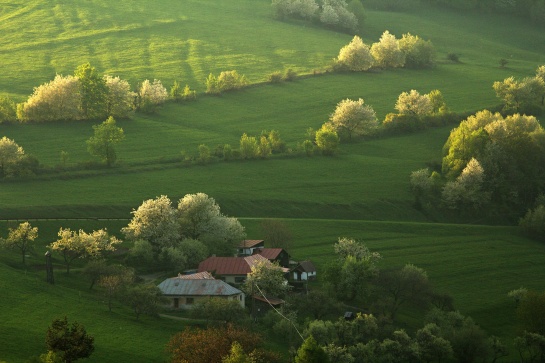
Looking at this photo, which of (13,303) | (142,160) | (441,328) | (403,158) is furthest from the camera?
(403,158)

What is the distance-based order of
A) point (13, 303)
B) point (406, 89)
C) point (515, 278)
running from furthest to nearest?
point (406, 89), point (515, 278), point (13, 303)

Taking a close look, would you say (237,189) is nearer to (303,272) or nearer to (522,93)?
(303,272)

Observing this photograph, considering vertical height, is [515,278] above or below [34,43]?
below

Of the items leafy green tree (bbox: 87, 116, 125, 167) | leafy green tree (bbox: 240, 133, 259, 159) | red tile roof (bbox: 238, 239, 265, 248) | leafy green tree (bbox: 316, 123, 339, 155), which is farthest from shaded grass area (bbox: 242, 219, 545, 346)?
leafy green tree (bbox: 316, 123, 339, 155)

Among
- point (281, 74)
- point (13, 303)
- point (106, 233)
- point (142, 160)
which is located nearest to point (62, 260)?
point (106, 233)

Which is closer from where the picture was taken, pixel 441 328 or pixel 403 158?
pixel 441 328

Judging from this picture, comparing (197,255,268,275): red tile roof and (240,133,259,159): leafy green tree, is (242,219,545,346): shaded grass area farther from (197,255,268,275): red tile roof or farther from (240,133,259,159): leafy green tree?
(240,133,259,159): leafy green tree

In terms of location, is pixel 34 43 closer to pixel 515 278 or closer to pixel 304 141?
pixel 304 141
